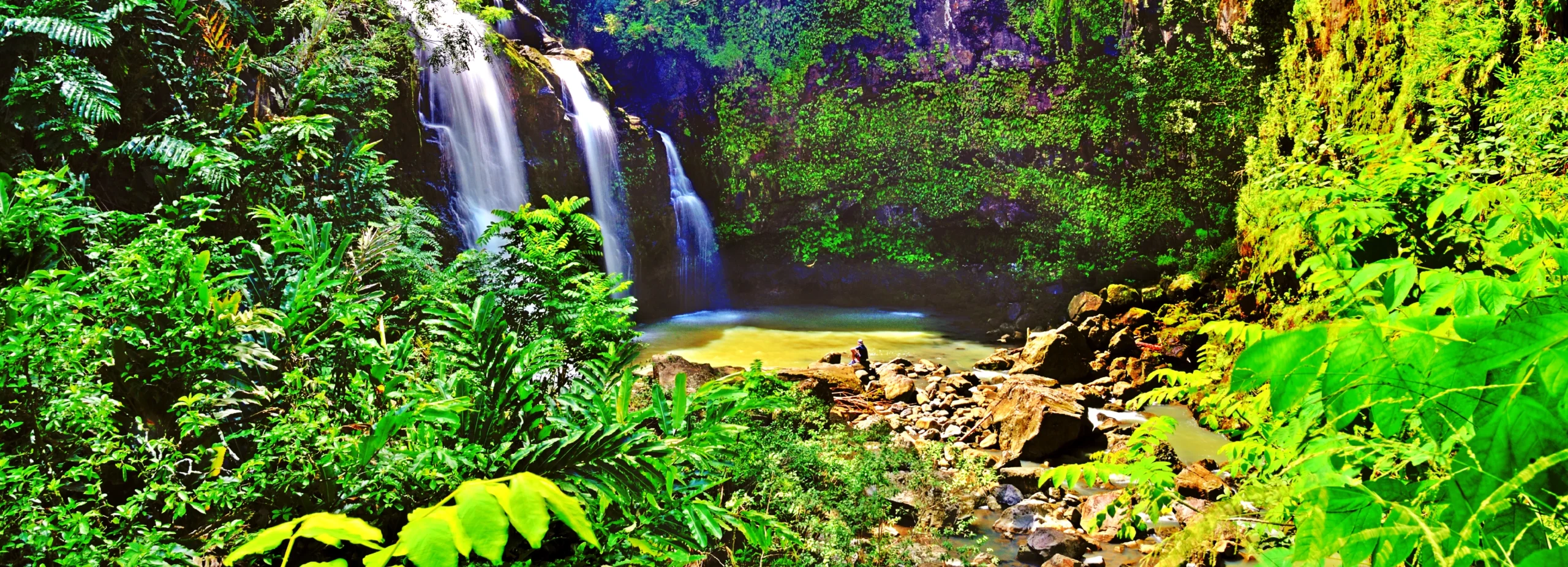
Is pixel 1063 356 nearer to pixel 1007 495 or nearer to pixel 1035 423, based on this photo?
pixel 1035 423

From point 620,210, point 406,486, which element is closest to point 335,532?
point 406,486

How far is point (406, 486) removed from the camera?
1935 mm

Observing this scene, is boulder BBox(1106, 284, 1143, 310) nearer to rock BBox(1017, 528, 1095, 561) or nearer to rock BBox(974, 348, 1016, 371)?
rock BBox(974, 348, 1016, 371)

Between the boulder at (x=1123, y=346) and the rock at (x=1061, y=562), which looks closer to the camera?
the rock at (x=1061, y=562)

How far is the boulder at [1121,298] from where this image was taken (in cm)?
1072

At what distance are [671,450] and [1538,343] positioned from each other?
56.2 inches

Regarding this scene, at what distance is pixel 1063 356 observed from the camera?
8.47m

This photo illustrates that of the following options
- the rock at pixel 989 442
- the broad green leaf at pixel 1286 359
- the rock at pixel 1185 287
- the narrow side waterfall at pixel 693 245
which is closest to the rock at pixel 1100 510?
the rock at pixel 989 442

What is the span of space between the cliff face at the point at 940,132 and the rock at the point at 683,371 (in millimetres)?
8933

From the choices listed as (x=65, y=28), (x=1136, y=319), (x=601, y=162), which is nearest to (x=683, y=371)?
(x=65, y=28)

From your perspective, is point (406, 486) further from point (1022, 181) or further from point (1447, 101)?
point (1022, 181)

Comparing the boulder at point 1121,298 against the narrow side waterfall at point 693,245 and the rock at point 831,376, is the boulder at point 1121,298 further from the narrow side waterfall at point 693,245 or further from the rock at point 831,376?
the narrow side waterfall at point 693,245

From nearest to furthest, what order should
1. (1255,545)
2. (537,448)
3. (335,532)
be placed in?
(335,532) → (1255,545) → (537,448)

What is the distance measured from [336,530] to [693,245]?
A: 1442cm
